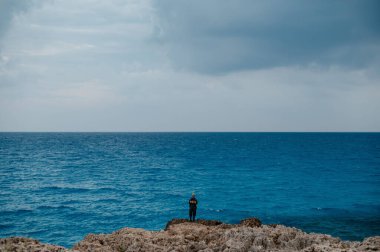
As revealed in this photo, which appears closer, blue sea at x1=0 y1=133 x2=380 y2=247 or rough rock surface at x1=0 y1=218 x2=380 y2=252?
rough rock surface at x1=0 y1=218 x2=380 y2=252

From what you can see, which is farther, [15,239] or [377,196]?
[377,196]

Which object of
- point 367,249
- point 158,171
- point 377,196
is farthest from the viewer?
point 158,171

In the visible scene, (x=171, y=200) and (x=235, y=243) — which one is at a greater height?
(x=235, y=243)

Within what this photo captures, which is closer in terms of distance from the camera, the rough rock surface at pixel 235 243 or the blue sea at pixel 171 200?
the rough rock surface at pixel 235 243

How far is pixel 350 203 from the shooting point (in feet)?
139

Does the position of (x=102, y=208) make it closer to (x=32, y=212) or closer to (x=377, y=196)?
(x=32, y=212)

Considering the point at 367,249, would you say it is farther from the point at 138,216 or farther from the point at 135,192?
the point at 135,192

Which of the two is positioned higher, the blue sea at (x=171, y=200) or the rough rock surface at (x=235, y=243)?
the rough rock surface at (x=235, y=243)

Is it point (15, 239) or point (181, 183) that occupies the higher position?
point (15, 239)

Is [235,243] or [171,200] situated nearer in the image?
[235,243]

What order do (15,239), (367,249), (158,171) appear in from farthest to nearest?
1. (158,171)
2. (15,239)
3. (367,249)

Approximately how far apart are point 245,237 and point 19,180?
57.3 m

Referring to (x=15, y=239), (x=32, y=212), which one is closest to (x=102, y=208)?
(x=32, y=212)

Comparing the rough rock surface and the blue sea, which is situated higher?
the rough rock surface
